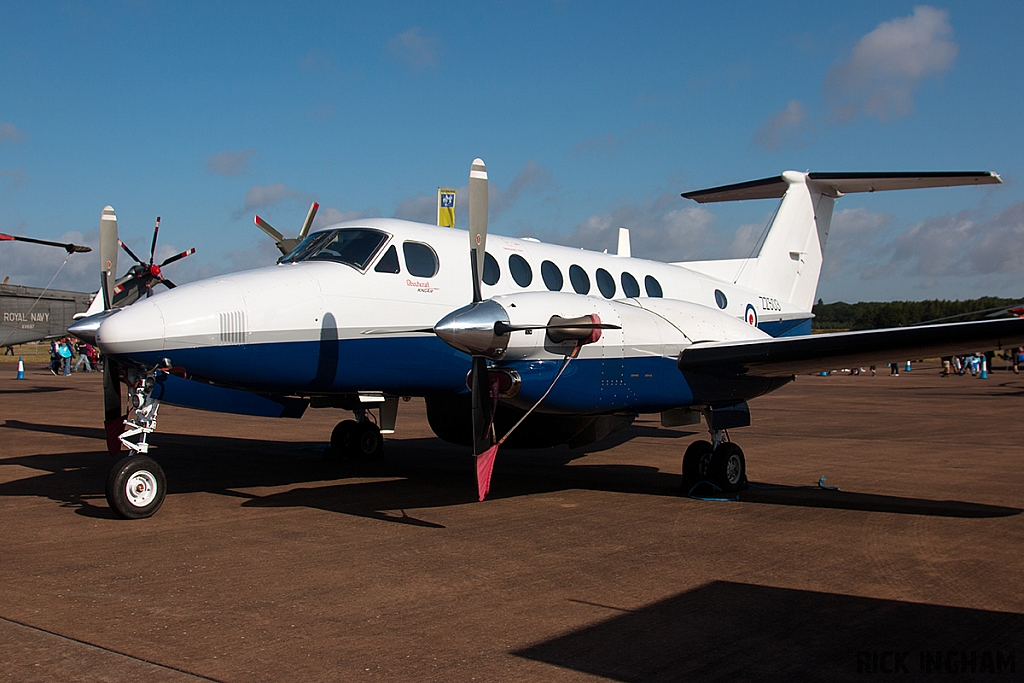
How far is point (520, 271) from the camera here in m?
10.0

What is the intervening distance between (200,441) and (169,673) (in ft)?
38.0

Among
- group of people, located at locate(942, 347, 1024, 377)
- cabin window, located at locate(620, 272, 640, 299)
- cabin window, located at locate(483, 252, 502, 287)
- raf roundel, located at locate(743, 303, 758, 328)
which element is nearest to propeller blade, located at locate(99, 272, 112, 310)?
cabin window, located at locate(483, 252, 502, 287)

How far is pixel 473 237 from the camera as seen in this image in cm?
844

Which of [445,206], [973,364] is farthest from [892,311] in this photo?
A: [445,206]

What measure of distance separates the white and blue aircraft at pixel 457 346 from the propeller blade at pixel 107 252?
96 centimetres

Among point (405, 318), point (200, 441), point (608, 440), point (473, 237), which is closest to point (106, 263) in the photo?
point (405, 318)

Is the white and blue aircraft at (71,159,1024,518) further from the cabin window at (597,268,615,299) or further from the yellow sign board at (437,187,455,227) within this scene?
the yellow sign board at (437,187,455,227)

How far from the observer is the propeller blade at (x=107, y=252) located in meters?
9.44

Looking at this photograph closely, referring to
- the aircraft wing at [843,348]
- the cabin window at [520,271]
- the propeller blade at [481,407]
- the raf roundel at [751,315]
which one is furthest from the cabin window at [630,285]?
the propeller blade at [481,407]

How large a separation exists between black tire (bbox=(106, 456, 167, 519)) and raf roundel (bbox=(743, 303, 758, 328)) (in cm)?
930

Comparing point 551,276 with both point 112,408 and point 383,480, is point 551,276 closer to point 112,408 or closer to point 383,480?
point 383,480

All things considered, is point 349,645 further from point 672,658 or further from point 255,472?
point 255,472

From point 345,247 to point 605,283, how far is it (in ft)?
12.4

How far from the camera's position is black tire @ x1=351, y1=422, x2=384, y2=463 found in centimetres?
1240
